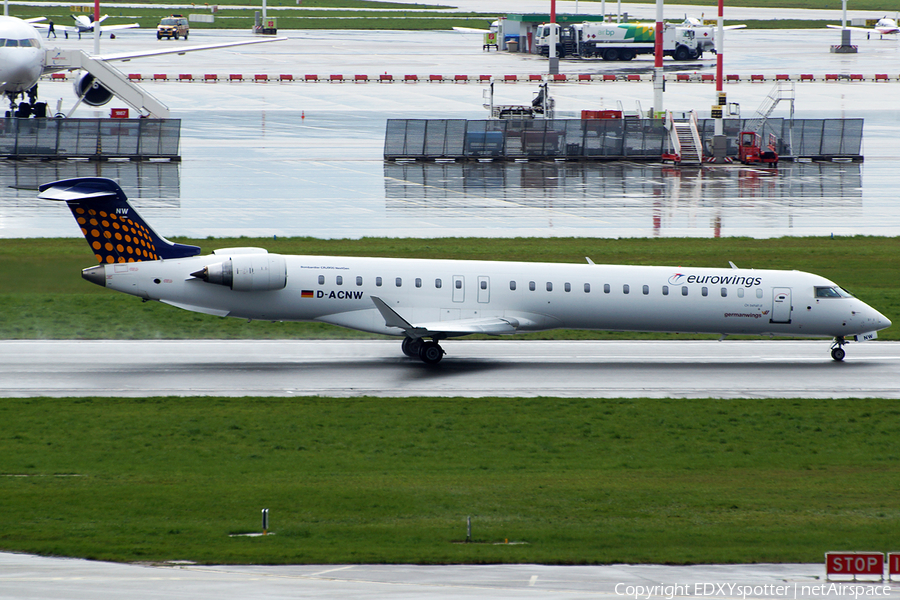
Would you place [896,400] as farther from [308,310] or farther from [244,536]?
[244,536]

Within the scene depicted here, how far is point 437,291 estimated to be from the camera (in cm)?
3303

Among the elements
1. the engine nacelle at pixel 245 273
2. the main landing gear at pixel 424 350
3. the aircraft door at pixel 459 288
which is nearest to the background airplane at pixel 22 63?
the engine nacelle at pixel 245 273

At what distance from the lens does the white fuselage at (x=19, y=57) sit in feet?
228

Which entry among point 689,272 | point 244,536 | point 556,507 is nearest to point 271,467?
point 244,536

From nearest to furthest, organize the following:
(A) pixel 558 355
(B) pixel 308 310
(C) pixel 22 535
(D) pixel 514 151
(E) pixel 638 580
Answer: (E) pixel 638 580 → (C) pixel 22 535 → (B) pixel 308 310 → (A) pixel 558 355 → (D) pixel 514 151

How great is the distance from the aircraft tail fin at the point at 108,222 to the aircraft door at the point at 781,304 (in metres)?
19.3

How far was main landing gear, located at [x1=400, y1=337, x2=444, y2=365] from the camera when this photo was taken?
32.6 m

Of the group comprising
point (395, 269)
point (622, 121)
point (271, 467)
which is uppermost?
point (622, 121)

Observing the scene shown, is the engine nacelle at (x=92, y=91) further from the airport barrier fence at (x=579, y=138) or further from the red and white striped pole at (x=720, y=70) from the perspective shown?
the red and white striped pole at (x=720, y=70)

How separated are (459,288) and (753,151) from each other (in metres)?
48.3

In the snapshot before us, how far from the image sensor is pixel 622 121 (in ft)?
247

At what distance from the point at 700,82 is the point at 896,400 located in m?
85.9

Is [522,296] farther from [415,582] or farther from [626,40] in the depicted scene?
[626,40]

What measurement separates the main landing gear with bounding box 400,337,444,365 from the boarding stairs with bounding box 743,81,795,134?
166 feet
